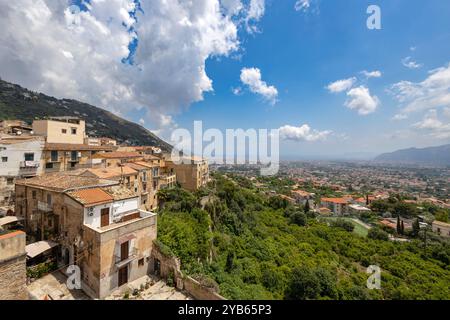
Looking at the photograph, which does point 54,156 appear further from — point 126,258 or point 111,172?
point 126,258

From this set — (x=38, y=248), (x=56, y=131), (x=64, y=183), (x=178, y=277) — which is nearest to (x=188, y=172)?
(x=56, y=131)

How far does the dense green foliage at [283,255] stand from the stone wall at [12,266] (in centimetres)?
657

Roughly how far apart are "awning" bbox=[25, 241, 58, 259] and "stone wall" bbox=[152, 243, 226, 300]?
19.5ft

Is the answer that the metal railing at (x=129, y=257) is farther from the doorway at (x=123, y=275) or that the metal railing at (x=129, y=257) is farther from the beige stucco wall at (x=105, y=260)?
the doorway at (x=123, y=275)

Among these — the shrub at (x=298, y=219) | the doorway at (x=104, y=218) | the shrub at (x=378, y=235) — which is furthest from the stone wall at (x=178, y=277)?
the shrub at (x=378, y=235)

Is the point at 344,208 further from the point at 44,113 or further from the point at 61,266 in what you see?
the point at 44,113

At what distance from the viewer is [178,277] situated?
1112 centimetres

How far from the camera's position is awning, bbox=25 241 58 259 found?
36.1 ft
